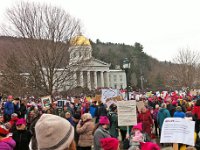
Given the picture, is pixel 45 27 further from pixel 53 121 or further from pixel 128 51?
pixel 128 51

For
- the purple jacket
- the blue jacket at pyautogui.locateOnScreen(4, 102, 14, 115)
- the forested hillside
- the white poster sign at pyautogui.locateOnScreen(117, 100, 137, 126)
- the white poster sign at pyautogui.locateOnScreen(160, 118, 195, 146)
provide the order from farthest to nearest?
the forested hillside → the blue jacket at pyautogui.locateOnScreen(4, 102, 14, 115) → the white poster sign at pyautogui.locateOnScreen(117, 100, 137, 126) → the white poster sign at pyautogui.locateOnScreen(160, 118, 195, 146) → the purple jacket

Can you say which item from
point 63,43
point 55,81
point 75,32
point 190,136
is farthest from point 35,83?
point 190,136

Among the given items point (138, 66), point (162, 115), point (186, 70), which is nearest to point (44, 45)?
point (162, 115)

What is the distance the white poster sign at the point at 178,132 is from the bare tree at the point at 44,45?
1882 centimetres

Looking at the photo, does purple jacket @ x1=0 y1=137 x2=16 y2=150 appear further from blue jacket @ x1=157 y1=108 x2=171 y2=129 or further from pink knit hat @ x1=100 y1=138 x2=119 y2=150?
blue jacket @ x1=157 y1=108 x2=171 y2=129

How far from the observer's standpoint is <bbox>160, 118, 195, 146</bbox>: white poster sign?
5.83 m

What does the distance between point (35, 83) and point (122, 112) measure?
14265 millimetres

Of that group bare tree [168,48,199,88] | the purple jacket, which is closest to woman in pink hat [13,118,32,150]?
the purple jacket

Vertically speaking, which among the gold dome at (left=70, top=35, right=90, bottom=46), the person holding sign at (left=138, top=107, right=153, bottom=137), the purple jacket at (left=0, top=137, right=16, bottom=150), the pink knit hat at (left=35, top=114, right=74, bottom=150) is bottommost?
A: the person holding sign at (left=138, top=107, right=153, bottom=137)

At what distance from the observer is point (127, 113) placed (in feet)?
37.7

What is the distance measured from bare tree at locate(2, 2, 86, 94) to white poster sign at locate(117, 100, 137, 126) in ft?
43.8

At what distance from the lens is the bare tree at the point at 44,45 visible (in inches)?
955

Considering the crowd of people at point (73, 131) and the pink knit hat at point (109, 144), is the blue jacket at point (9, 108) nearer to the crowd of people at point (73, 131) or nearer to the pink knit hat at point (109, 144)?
the crowd of people at point (73, 131)

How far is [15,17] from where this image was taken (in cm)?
2584
